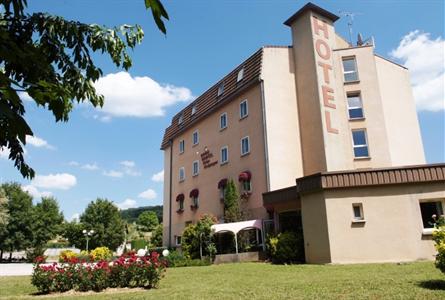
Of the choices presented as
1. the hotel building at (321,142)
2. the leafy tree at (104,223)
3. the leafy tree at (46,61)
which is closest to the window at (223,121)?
the hotel building at (321,142)

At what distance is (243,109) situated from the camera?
29.8 metres

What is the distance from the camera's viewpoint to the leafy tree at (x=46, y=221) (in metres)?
50.7

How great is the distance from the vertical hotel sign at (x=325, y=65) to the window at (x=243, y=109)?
5889 mm

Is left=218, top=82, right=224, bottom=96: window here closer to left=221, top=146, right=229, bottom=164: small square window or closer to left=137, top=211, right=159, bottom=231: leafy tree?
left=221, top=146, right=229, bottom=164: small square window

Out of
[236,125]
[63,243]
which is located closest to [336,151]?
[236,125]

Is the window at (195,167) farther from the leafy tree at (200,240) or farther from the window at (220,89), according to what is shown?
the leafy tree at (200,240)

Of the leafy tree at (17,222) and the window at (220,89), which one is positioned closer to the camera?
the window at (220,89)

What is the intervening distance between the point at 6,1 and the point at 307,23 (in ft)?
91.0

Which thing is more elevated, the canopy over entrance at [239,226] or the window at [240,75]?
the window at [240,75]

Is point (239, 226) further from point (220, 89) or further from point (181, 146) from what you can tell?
point (181, 146)

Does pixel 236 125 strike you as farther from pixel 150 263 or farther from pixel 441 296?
pixel 441 296

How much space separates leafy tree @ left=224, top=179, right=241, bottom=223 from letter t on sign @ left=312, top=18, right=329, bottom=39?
12.6 m

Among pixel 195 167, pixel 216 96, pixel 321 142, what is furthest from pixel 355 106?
pixel 195 167

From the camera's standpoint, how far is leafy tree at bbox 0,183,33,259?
159 ft
